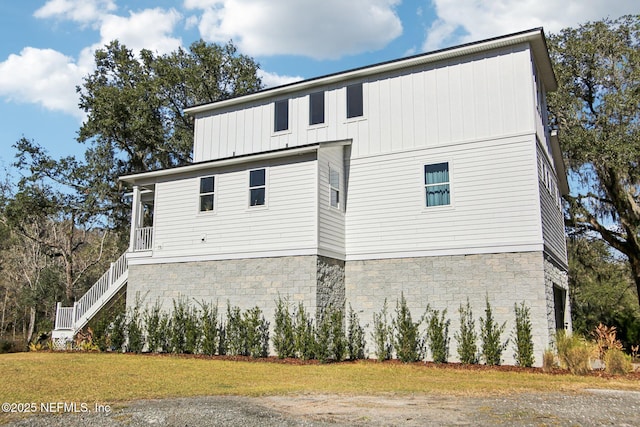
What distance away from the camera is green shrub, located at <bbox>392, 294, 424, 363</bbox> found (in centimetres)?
1423

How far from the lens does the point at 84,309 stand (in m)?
18.5

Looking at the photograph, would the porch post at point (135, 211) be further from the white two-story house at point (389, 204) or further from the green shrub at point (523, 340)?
the green shrub at point (523, 340)

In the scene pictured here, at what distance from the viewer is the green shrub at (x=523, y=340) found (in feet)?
42.3

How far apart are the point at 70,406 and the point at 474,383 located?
731 centimetres

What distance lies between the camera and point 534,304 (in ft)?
43.5

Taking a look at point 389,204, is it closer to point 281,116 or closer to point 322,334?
point 322,334

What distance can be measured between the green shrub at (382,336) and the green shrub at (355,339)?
14.9 inches

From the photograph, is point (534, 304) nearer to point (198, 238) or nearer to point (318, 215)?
point (318, 215)

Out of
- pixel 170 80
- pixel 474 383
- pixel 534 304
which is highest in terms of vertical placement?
pixel 170 80

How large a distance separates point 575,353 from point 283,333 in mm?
7383

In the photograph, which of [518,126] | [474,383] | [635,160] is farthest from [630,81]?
[474,383]

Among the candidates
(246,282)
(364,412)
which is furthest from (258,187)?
(364,412)

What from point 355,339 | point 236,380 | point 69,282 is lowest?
point 236,380

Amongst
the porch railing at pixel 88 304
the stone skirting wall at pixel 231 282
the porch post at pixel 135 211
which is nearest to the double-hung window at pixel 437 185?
the stone skirting wall at pixel 231 282
